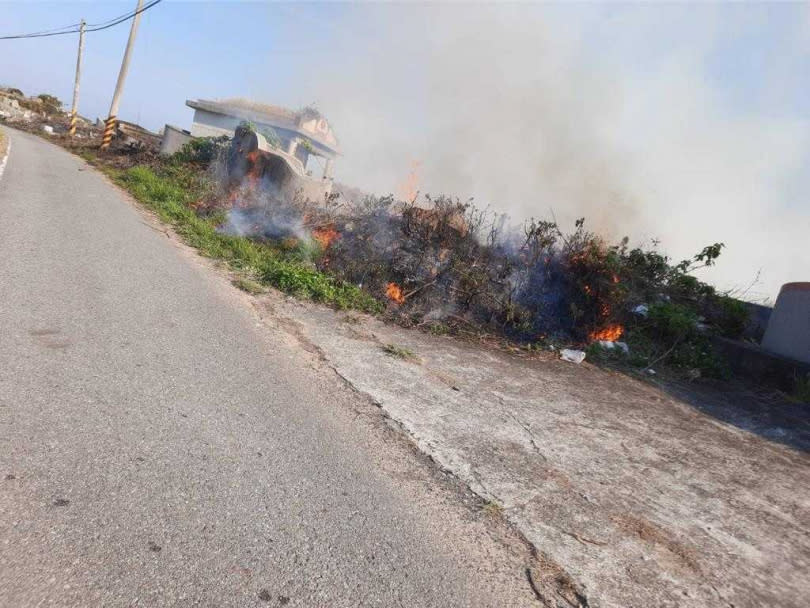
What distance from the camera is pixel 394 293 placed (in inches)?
296

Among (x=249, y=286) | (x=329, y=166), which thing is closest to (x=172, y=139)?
(x=329, y=166)

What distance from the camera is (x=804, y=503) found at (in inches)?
143

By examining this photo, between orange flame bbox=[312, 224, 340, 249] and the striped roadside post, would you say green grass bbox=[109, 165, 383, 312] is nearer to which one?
orange flame bbox=[312, 224, 340, 249]

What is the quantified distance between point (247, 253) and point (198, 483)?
6080 mm

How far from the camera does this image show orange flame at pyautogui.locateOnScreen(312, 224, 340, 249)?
8.76 metres

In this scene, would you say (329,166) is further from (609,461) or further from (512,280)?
(609,461)

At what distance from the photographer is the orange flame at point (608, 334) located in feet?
24.5

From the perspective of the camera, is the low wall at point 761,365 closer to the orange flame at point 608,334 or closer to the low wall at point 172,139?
the orange flame at point 608,334

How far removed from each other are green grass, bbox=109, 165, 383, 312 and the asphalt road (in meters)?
2.22

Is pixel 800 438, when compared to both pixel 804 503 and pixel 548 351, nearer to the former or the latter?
pixel 804 503

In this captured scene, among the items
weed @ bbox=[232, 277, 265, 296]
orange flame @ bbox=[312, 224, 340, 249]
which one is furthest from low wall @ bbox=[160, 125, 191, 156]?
weed @ bbox=[232, 277, 265, 296]

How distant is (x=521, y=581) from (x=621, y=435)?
233 cm

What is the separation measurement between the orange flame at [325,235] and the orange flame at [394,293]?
5.21 feet

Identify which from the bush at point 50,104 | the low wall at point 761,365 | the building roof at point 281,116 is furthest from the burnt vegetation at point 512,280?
the bush at point 50,104
